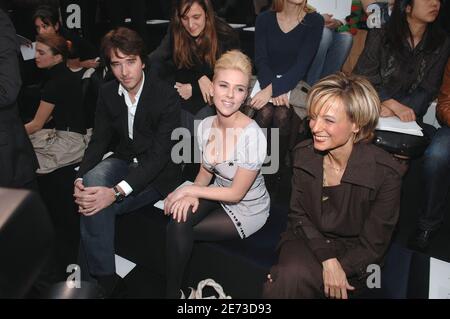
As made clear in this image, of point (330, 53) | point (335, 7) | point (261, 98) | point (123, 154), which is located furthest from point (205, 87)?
point (335, 7)

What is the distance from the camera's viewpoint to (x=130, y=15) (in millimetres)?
5555

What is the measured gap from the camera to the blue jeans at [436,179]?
2.45 metres

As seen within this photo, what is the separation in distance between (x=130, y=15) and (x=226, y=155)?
13.9 feet

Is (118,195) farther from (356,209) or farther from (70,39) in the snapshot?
(70,39)

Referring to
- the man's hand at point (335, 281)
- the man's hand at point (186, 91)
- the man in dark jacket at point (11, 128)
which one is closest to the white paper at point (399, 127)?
the man's hand at point (335, 281)

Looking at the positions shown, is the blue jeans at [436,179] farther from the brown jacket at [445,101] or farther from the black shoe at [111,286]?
the black shoe at [111,286]

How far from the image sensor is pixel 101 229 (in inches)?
86.0

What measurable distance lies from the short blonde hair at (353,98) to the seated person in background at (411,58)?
0.94 metres

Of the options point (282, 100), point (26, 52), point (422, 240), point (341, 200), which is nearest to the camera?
point (341, 200)

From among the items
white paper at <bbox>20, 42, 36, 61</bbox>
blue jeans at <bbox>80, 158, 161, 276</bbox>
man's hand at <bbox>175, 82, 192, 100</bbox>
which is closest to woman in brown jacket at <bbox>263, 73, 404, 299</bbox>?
blue jeans at <bbox>80, 158, 161, 276</bbox>

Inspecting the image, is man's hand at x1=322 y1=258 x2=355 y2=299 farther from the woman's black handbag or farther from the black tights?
the woman's black handbag

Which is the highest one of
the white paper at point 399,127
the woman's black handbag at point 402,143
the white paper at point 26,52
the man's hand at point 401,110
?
the white paper at point 26,52

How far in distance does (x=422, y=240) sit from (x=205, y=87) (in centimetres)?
190
